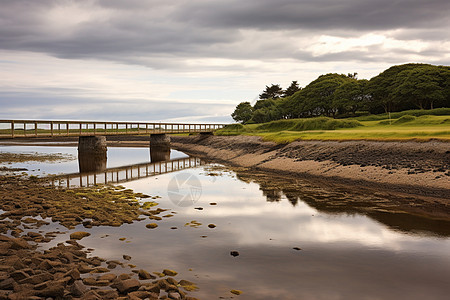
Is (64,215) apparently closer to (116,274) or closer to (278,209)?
(116,274)

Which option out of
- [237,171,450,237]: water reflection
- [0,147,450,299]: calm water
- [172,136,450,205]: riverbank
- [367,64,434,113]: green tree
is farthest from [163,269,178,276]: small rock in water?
[367,64,434,113]: green tree

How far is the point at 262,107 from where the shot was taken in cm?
11075

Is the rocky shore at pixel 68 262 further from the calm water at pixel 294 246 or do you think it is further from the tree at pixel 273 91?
the tree at pixel 273 91

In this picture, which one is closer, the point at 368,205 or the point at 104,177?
the point at 368,205

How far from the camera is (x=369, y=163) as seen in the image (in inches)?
1125

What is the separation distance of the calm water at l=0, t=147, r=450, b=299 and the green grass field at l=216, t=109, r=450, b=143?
12.6 metres

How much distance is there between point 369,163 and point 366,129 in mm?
21229

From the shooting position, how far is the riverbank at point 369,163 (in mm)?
23344

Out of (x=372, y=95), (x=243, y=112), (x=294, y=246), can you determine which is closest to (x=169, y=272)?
(x=294, y=246)

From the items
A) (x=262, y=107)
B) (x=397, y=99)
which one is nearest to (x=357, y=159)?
(x=397, y=99)

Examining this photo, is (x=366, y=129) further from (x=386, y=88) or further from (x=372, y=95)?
(x=372, y=95)

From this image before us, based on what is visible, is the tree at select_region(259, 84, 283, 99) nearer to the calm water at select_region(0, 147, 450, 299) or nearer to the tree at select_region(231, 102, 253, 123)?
the tree at select_region(231, 102, 253, 123)

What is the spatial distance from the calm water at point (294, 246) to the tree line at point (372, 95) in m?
57.4

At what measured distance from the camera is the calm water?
398 inches
